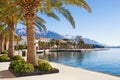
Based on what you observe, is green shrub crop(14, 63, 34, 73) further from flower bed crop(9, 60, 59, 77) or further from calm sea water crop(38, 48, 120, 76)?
calm sea water crop(38, 48, 120, 76)

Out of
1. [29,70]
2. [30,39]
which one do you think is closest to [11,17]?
[30,39]

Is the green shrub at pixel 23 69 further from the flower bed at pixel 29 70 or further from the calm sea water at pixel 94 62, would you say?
the calm sea water at pixel 94 62

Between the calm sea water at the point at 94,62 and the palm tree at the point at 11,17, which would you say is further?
the calm sea water at the point at 94,62

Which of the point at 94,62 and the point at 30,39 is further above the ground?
the point at 30,39

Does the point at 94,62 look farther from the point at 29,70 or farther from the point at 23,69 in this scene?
the point at 23,69

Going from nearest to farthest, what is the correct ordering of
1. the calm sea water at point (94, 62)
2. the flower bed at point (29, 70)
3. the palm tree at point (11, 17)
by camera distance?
the flower bed at point (29, 70) → the palm tree at point (11, 17) → the calm sea water at point (94, 62)

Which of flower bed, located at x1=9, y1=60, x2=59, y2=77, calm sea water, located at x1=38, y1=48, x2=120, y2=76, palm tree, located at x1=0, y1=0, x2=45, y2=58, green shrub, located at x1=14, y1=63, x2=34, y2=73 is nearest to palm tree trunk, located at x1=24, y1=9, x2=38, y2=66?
flower bed, located at x1=9, y1=60, x2=59, y2=77

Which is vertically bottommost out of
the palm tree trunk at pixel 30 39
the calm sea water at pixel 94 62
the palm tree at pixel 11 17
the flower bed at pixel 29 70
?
the calm sea water at pixel 94 62

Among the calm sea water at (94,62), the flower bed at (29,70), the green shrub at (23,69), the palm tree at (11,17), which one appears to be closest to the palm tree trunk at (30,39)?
the flower bed at (29,70)

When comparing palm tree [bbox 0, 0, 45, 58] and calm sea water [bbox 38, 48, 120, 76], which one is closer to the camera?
palm tree [bbox 0, 0, 45, 58]

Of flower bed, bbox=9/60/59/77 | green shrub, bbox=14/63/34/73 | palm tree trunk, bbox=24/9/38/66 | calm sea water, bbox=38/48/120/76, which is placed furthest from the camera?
calm sea water, bbox=38/48/120/76

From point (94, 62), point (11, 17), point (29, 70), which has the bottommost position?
point (94, 62)

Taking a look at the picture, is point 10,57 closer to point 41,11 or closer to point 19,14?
point 19,14

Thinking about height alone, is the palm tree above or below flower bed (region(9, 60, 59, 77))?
above
